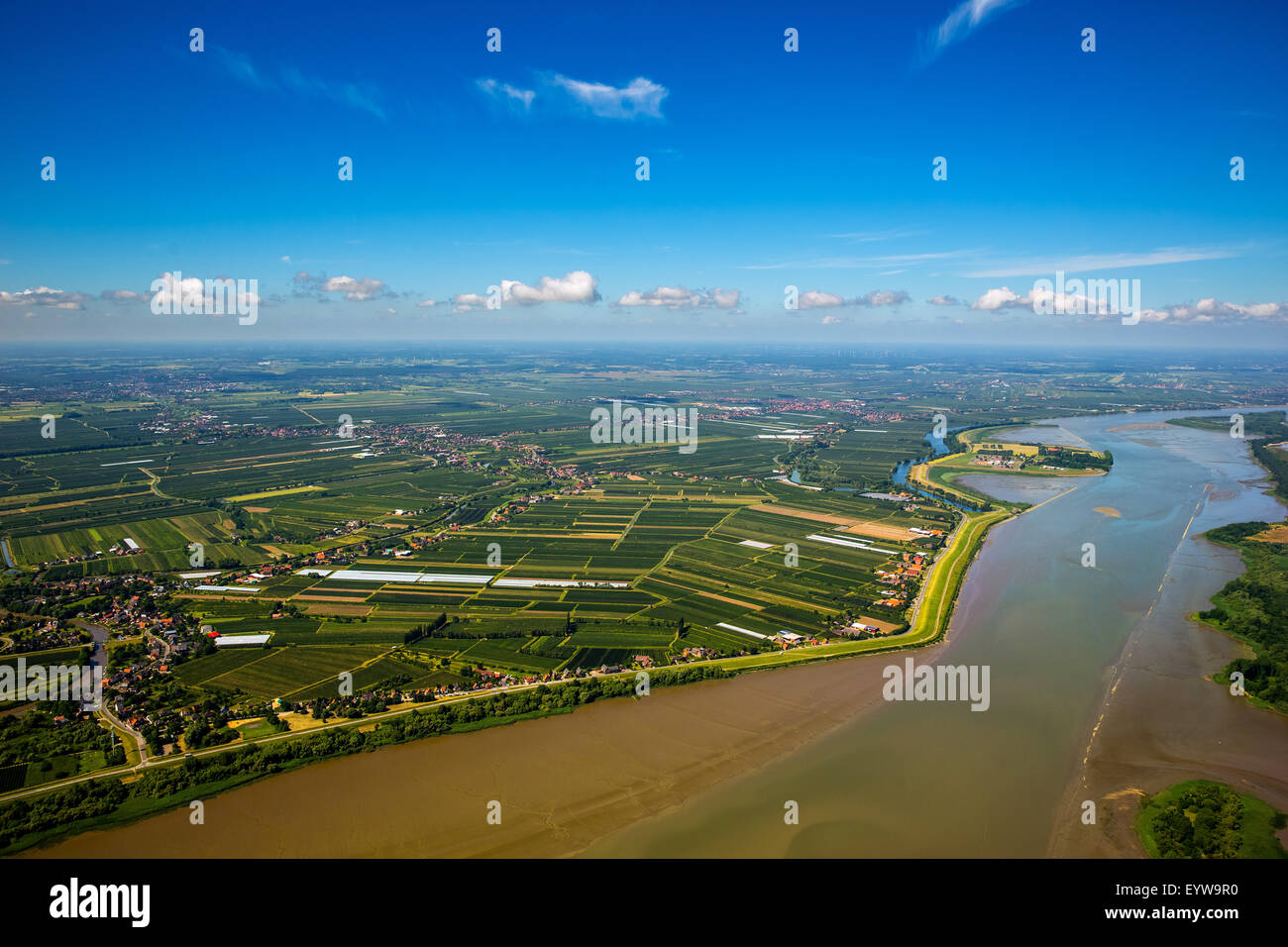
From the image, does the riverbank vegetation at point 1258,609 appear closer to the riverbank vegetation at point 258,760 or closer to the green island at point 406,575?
the green island at point 406,575

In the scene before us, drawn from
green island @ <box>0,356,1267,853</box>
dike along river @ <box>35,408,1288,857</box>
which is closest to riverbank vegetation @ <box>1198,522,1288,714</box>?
dike along river @ <box>35,408,1288,857</box>

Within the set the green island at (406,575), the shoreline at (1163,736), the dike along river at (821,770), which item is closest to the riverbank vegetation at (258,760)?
the green island at (406,575)

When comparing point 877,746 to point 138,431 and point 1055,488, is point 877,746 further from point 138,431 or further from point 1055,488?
point 138,431

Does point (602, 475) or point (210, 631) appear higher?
point (602, 475)

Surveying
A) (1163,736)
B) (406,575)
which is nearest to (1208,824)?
(1163,736)
